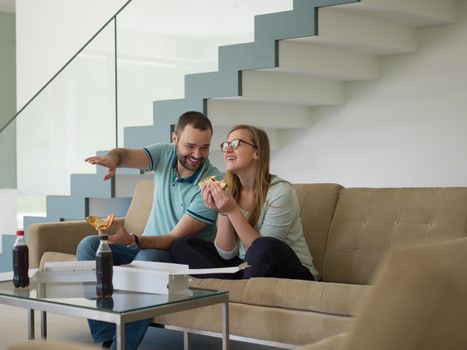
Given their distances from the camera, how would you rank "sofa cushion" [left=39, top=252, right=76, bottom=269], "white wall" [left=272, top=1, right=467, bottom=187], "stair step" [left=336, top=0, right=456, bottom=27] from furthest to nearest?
"white wall" [left=272, top=1, right=467, bottom=187] < "stair step" [left=336, top=0, right=456, bottom=27] < "sofa cushion" [left=39, top=252, right=76, bottom=269]

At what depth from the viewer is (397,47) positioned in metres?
5.43

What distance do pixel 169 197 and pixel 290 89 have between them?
1.69 meters

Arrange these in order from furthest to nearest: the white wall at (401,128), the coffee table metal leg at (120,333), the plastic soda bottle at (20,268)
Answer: the white wall at (401,128) → the plastic soda bottle at (20,268) → the coffee table metal leg at (120,333)

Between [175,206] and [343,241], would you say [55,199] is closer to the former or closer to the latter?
[175,206]

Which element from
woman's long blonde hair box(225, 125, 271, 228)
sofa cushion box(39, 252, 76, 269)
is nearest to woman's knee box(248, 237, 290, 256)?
woman's long blonde hair box(225, 125, 271, 228)

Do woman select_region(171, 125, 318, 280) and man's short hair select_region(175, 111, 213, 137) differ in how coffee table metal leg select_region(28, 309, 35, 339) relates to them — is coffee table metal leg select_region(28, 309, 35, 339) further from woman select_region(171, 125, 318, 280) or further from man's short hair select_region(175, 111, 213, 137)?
man's short hair select_region(175, 111, 213, 137)

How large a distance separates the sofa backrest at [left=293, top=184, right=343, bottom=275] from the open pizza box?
72 cm

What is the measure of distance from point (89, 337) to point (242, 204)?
1.11 meters

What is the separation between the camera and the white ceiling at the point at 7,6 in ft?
29.6

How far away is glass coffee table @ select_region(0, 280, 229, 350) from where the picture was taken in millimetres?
2699

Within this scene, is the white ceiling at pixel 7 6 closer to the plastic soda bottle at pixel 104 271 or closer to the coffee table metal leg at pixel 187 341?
the coffee table metal leg at pixel 187 341

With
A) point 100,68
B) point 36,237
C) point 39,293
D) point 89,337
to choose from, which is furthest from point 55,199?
point 39,293

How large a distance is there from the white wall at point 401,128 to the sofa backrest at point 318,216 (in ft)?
5.86

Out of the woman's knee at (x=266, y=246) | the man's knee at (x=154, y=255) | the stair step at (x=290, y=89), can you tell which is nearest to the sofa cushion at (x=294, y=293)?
the woman's knee at (x=266, y=246)
